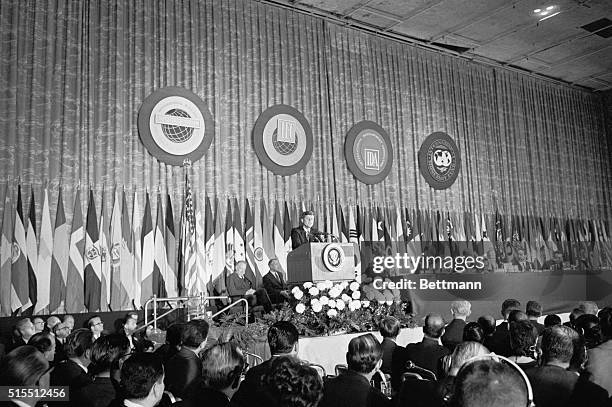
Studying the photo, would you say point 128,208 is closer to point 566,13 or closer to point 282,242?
point 282,242

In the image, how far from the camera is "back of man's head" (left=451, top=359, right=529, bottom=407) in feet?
5.62

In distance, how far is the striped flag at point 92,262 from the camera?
8.38 meters

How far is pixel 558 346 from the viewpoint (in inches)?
122

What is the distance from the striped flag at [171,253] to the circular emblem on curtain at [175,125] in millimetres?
787

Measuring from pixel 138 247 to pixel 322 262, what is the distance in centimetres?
371

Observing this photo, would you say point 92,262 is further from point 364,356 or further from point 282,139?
point 364,356

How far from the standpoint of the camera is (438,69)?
13.8 m

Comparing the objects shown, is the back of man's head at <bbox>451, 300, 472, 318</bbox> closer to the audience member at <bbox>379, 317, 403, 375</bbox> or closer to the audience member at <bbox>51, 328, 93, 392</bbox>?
the audience member at <bbox>379, 317, 403, 375</bbox>

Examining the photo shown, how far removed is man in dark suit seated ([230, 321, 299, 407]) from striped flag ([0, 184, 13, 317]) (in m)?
5.55

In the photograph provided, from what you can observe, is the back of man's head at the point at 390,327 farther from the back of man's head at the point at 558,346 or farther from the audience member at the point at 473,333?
the back of man's head at the point at 558,346

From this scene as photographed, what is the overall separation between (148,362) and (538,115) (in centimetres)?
1520

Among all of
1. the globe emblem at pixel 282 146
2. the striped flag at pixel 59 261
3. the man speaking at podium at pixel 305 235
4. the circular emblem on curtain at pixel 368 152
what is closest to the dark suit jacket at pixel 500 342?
the man speaking at podium at pixel 305 235

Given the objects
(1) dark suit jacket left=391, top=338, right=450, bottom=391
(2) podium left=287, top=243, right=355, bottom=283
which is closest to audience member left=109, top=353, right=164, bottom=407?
(1) dark suit jacket left=391, top=338, right=450, bottom=391

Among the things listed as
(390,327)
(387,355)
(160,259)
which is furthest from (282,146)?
(387,355)
